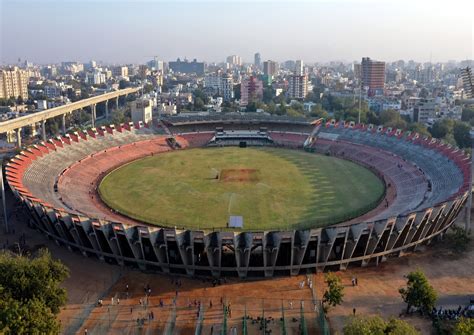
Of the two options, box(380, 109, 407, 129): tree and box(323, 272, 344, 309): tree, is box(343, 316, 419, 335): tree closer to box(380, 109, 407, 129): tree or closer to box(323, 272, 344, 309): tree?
box(323, 272, 344, 309): tree

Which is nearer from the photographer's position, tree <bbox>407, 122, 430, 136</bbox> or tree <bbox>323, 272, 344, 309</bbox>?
tree <bbox>323, 272, 344, 309</bbox>

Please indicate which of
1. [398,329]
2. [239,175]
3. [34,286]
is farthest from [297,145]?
[398,329]

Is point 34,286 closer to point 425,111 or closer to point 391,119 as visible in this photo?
point 391,119

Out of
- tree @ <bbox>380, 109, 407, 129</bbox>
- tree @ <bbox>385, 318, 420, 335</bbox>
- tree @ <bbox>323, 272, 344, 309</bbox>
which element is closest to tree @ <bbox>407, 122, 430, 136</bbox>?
tree @ <bbox>380, 109, 407, 129</bbox>

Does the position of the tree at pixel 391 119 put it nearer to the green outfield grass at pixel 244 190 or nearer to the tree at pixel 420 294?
the green outfield grass at pixel 244 190

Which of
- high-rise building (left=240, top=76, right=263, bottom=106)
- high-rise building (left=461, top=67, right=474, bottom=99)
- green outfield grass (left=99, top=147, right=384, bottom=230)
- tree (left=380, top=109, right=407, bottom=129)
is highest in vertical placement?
high-rise building (left=461, top=67, right=474, bottom=99)

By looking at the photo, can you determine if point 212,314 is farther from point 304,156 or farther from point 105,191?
→ point 304,156
